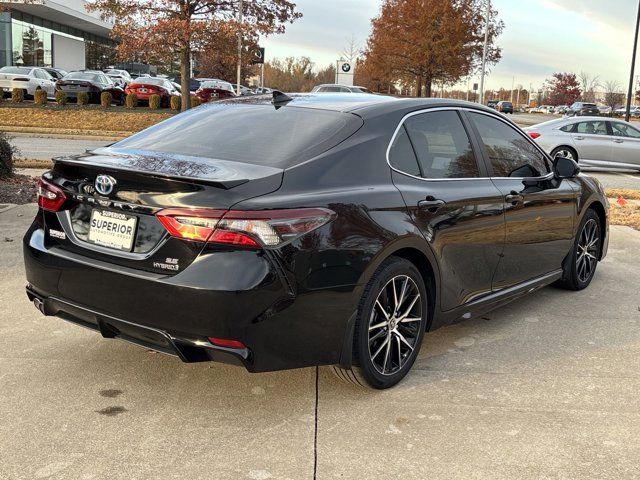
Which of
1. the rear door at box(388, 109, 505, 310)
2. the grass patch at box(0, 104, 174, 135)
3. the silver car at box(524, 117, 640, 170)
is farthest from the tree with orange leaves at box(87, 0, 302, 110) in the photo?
the rear door at box(388, 109, 505, 310)

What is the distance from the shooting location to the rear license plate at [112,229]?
3.18 meters

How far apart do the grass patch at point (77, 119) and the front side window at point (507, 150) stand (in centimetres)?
1916

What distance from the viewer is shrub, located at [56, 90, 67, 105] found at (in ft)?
84.4

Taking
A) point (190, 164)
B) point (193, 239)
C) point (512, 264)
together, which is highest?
point (190, 164)

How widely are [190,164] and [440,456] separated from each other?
5.93 ft

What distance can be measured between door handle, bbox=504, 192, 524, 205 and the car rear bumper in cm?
173

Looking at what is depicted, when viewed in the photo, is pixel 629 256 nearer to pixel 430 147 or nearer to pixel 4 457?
pixel 430 147

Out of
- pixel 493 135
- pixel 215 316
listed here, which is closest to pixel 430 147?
pixel 493 135

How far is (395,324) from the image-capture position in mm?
3701

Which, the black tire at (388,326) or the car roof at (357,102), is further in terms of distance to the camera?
the car roof at (357,102)

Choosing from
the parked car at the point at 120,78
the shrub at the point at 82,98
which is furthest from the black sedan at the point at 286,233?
the parked car at the point at 120,78

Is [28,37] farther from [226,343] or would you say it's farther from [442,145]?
[226,343]

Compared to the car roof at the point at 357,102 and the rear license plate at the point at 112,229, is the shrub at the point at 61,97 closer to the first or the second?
the car roof at the point at 357,102

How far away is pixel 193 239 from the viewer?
2.99 metres
